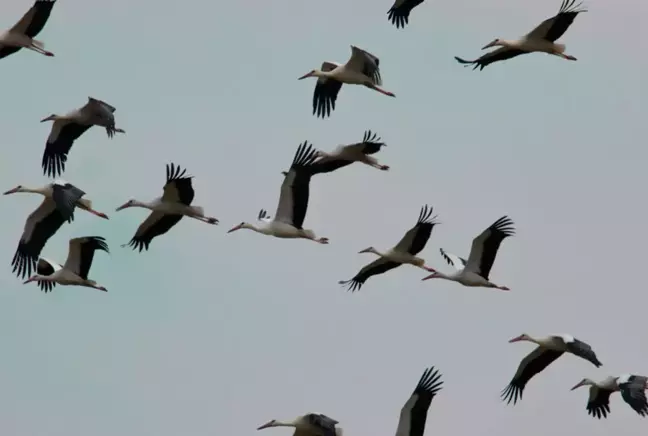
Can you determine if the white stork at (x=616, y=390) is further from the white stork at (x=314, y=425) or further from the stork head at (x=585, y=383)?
the white stork at (x=314, y=425)

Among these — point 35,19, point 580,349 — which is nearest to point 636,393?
point 580,349

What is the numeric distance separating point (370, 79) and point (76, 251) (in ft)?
15.1

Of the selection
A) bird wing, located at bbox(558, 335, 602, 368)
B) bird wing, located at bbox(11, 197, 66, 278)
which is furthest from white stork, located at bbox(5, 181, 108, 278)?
bird wing, located at bbox(558, 335, 602, 368)

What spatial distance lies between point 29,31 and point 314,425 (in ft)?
22.7

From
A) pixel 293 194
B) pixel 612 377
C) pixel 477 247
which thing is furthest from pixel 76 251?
pixel 612 377

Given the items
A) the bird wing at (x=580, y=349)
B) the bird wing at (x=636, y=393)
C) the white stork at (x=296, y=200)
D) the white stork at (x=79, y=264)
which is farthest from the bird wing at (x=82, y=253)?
the bird wing at (x=636, y=393)

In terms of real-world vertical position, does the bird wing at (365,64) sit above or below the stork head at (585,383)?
above

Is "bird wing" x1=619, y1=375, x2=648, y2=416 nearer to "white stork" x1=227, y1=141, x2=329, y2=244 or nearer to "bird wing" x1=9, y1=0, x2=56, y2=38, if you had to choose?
"white stork" x1=227, y1=141, x2=329, y2=244

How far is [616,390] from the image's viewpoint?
28.8 meters

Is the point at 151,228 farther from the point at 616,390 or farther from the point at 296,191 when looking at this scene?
the point at 616,390

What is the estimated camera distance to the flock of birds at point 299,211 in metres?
28.3

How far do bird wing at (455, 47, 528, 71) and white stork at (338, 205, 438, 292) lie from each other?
8.53 ft

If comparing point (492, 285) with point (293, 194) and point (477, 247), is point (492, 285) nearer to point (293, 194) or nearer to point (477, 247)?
point (477, 247)

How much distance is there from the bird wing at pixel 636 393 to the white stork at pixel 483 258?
210 centimetres
